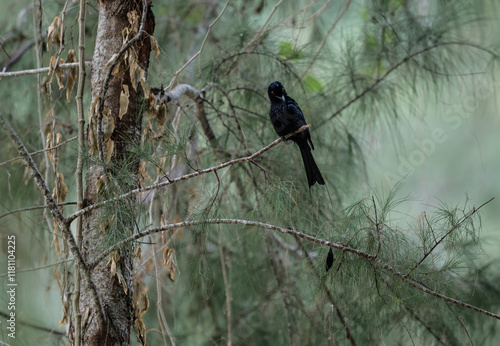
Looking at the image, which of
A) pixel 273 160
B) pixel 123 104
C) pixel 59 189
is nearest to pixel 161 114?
pixel 123 104

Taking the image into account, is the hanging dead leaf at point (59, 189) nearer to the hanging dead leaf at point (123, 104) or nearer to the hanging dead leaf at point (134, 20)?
the hanging dead leaf at point (123, 104)

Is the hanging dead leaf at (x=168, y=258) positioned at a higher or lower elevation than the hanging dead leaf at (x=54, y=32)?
lower

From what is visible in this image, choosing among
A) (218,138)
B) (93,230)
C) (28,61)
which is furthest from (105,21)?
(28,61)

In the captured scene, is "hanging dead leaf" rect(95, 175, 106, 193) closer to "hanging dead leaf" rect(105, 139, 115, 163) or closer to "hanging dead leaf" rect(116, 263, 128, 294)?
"hanging dead leaf" rect(105, 139, 115, 163)

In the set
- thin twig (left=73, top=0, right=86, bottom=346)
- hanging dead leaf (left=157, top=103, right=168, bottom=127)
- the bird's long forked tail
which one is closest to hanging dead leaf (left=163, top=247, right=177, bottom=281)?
thin twig (left=73, top=0, right=86, bottom=346)

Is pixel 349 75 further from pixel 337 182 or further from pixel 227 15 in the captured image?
pixel 227 15

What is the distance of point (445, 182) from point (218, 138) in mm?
3051

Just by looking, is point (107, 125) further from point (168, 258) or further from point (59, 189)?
point (168, 258)

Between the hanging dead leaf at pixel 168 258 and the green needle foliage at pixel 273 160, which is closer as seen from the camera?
the hanging dead leaf at pixel 168 258

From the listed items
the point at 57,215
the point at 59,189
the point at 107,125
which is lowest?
the point at 57,215

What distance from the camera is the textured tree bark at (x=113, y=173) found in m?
1.33

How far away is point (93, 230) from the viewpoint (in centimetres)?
139

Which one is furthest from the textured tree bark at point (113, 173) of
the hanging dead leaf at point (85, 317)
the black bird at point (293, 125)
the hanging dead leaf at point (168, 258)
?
the black bird at point (293, 125)

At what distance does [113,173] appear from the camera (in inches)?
55.4
